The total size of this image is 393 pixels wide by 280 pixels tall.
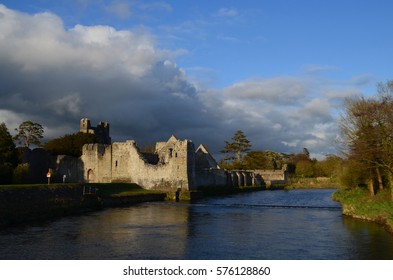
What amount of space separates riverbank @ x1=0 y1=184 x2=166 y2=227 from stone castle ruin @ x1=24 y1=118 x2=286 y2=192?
9510mm

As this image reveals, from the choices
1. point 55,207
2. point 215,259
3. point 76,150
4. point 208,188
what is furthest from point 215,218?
point 76,150

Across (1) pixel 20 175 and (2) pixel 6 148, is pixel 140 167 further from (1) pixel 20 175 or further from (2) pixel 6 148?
(1) pixel 20 175

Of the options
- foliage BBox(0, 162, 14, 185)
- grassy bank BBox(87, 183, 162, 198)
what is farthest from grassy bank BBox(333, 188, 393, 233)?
foliage BBox(0, 162, 14, 185)

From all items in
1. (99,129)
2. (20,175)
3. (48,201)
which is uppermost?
(99,129)

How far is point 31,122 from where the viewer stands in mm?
64312

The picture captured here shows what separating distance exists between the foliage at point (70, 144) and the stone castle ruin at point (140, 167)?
658cm

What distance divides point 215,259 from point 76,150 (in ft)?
162

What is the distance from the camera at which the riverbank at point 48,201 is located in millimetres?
22859

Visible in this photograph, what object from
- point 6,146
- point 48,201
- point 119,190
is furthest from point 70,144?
point 48,201

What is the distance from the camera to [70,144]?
60.7 metres

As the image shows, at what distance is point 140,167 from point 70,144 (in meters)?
15.9
